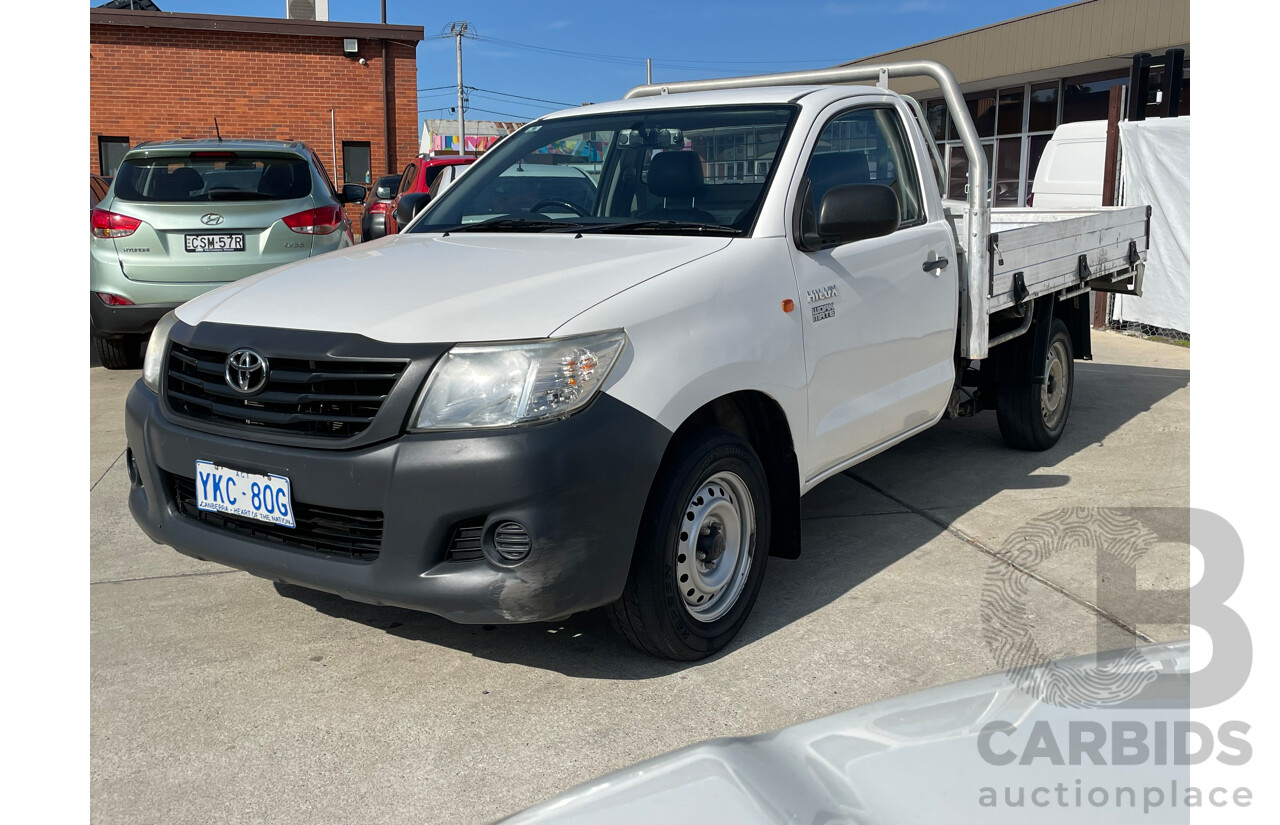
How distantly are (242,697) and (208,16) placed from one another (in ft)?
72.8

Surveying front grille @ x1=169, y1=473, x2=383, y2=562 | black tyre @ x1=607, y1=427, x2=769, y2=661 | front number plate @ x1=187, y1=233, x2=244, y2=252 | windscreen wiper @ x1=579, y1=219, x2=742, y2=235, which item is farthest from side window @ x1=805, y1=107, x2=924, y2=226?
front number plate @ x1=187, y1=233, x2=244, y2=252

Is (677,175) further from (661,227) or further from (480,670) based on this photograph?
(480,670)

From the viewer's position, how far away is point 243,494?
10.6 feet

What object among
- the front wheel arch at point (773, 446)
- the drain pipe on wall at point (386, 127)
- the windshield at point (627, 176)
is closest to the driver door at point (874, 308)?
the front wheel arch at point (773, 446)

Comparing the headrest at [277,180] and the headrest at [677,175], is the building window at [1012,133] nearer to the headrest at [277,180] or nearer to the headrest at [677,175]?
the headrest at [277,180]

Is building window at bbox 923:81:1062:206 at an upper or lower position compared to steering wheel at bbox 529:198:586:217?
upper

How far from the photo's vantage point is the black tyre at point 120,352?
9.05 m

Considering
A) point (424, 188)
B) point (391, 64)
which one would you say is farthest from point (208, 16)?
point (424, 188)

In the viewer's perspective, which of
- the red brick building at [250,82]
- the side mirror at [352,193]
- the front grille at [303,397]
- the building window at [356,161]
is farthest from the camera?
the building window at [356,161]

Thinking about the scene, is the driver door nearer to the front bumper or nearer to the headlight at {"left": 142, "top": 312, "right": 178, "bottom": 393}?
the front bumper

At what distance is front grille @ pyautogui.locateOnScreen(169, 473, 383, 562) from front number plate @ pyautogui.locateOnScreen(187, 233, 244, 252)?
521cm

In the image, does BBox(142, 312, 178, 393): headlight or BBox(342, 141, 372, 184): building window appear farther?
BBox(342, 141, 372, 184): building window

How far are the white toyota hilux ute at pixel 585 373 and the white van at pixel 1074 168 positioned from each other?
8.80 metres

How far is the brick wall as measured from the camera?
22172mm
